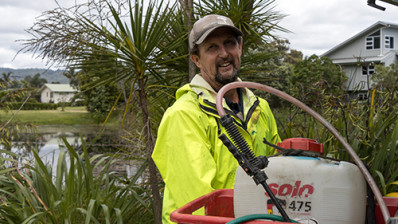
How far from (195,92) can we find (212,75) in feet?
0.68

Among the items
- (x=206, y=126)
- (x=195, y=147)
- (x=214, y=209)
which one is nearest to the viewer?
(x=214, y=209)

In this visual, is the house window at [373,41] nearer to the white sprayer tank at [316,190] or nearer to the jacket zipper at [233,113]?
the jacket zipper at [233,113]

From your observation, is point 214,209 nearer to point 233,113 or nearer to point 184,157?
point 184,157

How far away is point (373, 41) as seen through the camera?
4122 cm

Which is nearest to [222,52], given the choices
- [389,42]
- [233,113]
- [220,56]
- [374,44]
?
[220,56]

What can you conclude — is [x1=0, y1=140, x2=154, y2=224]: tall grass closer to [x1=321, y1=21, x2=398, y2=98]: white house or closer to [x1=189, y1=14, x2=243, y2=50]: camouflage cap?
[x1=189, y1=14, x2=243, y2=50]: camouflage cap

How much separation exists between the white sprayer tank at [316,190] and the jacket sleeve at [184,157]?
412 millimetres

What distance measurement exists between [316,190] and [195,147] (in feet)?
2.09

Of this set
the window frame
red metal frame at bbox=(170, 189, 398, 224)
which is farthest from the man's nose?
the window frame

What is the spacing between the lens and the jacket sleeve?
1825 mm

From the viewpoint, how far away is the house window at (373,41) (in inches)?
1617

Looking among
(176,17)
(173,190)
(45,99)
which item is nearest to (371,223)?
(173,190)

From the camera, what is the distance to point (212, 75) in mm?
2375

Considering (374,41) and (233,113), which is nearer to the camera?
(233,113)
